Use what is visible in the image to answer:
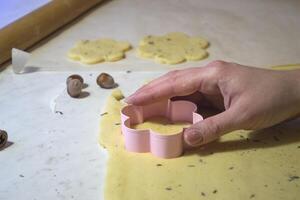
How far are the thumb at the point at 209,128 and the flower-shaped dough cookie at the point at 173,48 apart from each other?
18.9 inches

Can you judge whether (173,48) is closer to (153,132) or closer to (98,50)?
(98,50)

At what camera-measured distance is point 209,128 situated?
79 cm

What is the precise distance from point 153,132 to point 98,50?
60 cm

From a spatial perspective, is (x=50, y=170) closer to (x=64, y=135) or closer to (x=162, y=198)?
(x=64, y=135)

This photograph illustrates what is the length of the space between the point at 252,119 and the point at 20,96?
22.6 inches

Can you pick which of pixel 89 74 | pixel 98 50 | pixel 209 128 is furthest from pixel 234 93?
pixel 98 50

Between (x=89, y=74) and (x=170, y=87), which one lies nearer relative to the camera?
(x=170, y=87)

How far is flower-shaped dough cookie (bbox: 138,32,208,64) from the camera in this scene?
4.19 ft

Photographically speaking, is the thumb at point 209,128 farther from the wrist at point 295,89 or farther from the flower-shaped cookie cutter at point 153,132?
the wrist at point 295,89

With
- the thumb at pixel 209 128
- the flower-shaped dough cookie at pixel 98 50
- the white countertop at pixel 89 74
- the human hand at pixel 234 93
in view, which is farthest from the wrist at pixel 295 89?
the flower-shaped dough cookie at pixel 98 50

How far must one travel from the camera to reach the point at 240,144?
85 cm

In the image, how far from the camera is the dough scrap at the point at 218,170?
726mm

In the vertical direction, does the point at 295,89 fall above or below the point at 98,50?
above

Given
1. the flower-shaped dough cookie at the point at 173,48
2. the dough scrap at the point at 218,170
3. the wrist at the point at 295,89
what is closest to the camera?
the dough scrap at the point at 218,170
